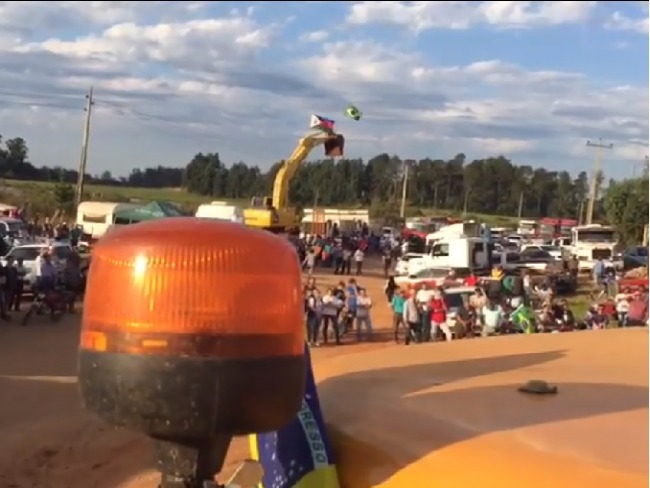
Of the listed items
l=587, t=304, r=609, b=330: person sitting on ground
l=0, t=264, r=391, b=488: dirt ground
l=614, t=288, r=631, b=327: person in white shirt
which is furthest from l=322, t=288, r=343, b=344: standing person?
l=0, t=264, r=391, b=488: dirt ground

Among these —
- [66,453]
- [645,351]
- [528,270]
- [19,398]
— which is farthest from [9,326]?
[528,270]

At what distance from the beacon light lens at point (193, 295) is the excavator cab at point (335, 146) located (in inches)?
450

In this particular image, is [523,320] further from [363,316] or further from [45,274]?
[45,274]

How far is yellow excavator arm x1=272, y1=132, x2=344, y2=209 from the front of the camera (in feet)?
46.0

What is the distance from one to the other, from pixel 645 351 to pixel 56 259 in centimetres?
1312

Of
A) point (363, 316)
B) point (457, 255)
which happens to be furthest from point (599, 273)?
point (363, 316)

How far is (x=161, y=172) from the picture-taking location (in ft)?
81.8

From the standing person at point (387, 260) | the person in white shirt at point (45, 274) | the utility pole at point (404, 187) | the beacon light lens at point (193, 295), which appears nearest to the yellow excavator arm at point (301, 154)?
the person in white shirt at point (45, 274)

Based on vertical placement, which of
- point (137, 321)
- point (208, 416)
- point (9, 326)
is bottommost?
point (9, 326)

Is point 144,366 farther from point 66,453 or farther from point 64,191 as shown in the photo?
point 64,191

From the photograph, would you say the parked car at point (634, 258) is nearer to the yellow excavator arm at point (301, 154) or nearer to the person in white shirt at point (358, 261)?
the person in white shirt at point (358, 261)

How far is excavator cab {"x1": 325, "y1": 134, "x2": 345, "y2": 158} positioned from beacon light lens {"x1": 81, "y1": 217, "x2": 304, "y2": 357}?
11.4 meters

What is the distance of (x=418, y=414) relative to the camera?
14.2 feet

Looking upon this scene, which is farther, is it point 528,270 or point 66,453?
point 528,270
